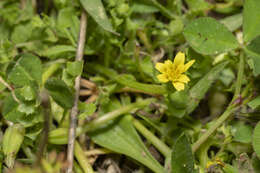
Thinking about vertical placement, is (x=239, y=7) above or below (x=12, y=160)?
above

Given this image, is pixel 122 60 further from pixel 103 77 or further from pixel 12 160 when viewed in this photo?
pixel 12 160

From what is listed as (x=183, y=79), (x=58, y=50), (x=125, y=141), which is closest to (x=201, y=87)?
(x=183, y=79)

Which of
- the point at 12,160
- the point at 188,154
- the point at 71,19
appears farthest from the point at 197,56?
the point at 12,160

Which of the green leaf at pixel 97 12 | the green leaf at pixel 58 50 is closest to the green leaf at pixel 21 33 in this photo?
the green leaf at pixel 58 50

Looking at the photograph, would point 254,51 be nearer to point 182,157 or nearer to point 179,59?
point 179,59

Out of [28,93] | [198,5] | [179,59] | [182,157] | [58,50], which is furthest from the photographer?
[198,5]

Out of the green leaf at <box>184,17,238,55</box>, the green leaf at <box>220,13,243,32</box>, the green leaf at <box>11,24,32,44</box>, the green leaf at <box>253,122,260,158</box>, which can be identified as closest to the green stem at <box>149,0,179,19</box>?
the green leaf at <box>220,13,243,32</box>
